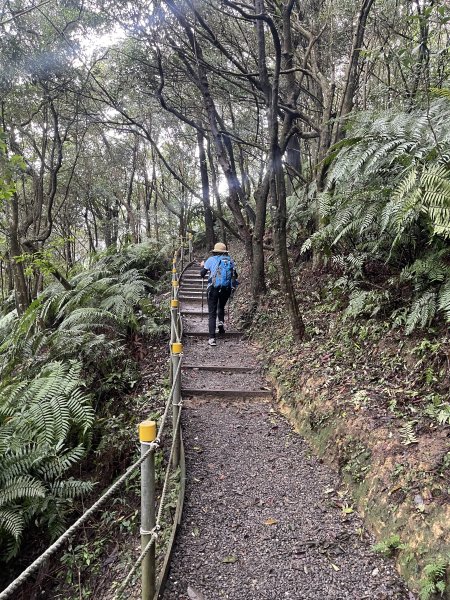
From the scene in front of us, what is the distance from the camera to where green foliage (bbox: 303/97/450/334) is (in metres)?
4.08

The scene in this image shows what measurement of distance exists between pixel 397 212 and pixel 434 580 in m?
3.35

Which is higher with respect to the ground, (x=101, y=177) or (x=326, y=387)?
(x=101, y=177)

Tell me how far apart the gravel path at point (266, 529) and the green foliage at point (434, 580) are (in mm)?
210

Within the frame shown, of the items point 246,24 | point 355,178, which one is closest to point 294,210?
point 355,178

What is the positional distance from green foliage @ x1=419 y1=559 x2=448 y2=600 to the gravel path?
0.21 m

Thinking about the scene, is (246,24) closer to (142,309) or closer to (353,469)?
(142,309)

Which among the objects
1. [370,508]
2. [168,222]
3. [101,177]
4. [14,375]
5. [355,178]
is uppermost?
[101,177]

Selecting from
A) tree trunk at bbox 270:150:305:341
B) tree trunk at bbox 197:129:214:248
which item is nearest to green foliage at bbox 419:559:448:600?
tree trunk at bbox 270:150:305:341

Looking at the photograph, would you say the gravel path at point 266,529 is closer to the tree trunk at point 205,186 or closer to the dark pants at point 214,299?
the dark pants at point 214,299

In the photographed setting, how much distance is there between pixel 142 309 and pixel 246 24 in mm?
8302

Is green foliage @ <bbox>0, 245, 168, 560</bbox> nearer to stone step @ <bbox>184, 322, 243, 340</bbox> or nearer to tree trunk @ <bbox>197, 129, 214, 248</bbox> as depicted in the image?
stone step @ <bbox>184, 322, 243, 340</bbox>

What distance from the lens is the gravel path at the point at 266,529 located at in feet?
8.83

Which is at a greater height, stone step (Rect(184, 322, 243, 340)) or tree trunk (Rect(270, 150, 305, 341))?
tree trunk (Rect(270, 150, 305, 341))

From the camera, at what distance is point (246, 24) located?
10539 mm
